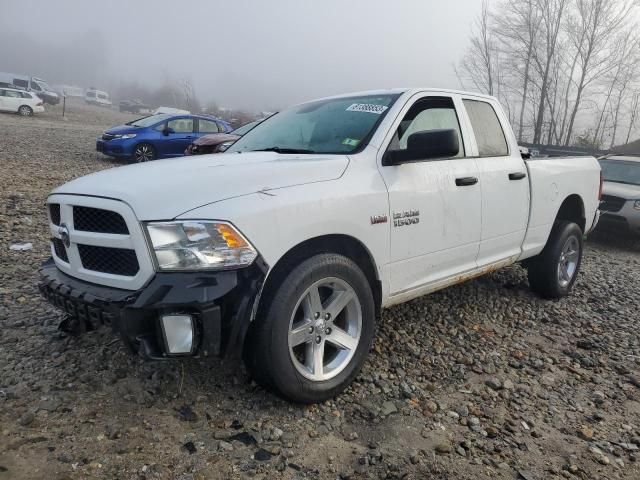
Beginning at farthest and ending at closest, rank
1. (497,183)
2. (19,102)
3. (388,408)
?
(19,102) < (497,183) < (388,408)

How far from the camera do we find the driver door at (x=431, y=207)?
322 cm

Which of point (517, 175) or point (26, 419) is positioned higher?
point (517, 175)

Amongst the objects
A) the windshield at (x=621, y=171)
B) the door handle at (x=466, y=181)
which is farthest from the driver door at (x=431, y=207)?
the windshield at (x=621, y=171)

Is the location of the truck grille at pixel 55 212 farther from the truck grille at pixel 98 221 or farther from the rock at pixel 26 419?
the rock at pixel 26 419

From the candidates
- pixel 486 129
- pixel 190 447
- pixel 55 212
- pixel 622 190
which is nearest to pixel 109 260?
pixel 55 212

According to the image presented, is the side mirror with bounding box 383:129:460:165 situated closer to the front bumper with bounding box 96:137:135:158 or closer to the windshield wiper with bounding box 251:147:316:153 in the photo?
the windshield wiper with bounding box 251:147:316:153

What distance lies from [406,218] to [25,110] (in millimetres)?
31933

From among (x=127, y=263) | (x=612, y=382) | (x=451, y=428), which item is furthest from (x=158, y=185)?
(x=612, y=382)

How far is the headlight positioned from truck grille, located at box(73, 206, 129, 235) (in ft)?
0.70

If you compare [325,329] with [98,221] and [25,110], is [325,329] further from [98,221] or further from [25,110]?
[25,110]

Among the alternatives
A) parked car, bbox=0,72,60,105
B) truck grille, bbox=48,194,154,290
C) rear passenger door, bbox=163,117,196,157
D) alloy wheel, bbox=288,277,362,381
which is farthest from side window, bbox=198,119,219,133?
parked car, bbox=0,72,60,105

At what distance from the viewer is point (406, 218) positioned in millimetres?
3227

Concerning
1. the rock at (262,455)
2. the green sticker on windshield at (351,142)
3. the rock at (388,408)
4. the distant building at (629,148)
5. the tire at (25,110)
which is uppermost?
the tire at (25,110)

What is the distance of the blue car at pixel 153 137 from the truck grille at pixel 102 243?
11.5 metres
